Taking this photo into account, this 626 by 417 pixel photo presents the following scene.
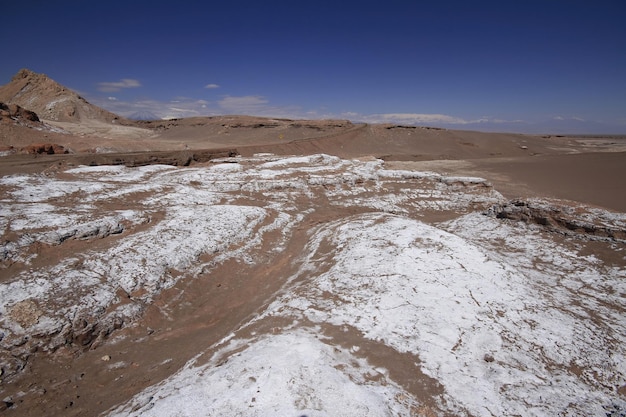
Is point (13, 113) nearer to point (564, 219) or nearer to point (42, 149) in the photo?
point (42, 149)

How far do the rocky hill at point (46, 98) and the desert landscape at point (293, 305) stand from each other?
47597 millimetres

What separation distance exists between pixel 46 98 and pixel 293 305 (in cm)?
7029

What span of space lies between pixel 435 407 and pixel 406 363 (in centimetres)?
101

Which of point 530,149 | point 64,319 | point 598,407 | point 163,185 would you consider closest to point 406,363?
point 598,407

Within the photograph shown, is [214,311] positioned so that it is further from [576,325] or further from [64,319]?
[576,325]

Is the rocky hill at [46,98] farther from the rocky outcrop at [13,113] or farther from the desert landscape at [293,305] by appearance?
the desert landscape at [293,305]

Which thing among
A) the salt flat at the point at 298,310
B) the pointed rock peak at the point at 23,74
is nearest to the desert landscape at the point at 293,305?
the salt flat at the point at 298,310

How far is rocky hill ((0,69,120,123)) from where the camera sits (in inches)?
2111

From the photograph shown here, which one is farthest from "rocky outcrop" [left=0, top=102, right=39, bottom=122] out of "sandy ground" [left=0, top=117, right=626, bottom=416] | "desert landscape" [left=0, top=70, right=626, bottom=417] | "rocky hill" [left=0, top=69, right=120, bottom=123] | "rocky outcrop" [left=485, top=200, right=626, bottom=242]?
"rocky outcrop" [left=485, top=200, right=626, bottom=242]

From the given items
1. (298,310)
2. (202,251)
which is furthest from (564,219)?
(202,251)

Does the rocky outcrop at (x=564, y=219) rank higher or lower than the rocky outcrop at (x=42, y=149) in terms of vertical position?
lower

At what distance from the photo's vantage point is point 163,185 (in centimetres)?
1736

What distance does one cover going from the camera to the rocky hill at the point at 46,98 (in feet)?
176

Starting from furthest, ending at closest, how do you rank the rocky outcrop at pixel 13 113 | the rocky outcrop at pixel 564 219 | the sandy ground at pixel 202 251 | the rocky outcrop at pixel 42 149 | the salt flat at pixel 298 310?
the rocky outcrop at pixel 13 113 < the rocky outcrop at pixel 42 149 < the rocky outcrop at pixel 564 219 < the sandy ground at pixel 202 251 < the salt flat at pixel 298 310
